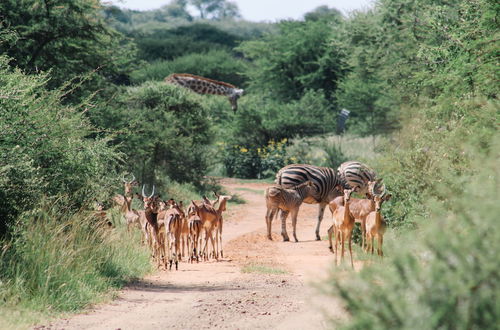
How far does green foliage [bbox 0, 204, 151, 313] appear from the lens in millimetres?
8914

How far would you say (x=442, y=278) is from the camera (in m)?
4.92

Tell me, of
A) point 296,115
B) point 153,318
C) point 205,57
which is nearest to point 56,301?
point 153,318

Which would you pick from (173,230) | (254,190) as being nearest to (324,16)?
(254,190)

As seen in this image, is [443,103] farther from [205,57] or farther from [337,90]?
Answer: [205,57]

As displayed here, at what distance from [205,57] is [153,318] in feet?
163

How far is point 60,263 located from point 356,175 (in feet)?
42.6

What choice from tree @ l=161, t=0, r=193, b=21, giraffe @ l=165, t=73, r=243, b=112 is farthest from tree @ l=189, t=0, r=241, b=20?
giraffe @ l=165, t=73, r=243, b=112

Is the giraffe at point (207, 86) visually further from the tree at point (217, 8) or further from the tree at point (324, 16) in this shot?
the tree at point (217, 8)

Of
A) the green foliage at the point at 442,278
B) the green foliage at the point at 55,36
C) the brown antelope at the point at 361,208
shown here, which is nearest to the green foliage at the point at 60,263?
the brown antelope at the point at 361,208

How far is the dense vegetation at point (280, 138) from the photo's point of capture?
5160 mm

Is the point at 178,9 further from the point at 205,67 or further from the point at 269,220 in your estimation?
the point at 269,220

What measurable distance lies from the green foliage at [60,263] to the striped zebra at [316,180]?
8139mm

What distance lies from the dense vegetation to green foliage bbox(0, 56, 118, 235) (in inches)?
1.1

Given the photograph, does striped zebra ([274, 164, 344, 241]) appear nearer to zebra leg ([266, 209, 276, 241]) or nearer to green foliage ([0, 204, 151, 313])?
zebra leg ([266, 209, 276, 241])
